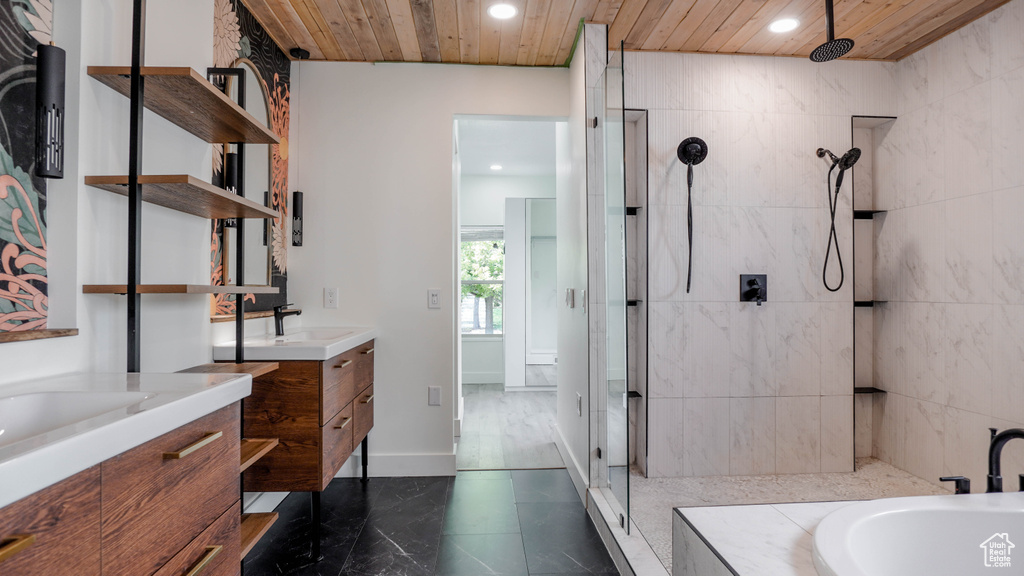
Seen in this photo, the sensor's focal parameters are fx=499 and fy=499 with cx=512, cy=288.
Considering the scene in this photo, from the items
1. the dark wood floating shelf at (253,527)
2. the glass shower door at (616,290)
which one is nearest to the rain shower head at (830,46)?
the glass shower door at (616,290)

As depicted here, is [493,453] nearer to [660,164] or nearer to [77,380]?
[660,164]

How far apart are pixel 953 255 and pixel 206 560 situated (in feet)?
10.4

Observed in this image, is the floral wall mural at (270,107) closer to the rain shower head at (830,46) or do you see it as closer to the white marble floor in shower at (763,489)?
the white marble floor in shower at (763,489)

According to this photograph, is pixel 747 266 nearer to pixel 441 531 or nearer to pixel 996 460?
pixel 996 460

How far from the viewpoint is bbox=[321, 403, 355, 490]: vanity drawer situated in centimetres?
201

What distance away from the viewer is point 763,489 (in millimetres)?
2477

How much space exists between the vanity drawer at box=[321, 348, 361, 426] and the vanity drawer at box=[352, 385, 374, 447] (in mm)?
101

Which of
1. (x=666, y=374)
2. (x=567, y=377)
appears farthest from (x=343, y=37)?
(x=666, y=374)

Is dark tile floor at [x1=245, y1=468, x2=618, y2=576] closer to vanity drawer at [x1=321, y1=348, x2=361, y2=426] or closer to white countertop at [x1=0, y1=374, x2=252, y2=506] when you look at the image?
vanity drawer at [x1=321, y1=348, x2=361, y2=426]

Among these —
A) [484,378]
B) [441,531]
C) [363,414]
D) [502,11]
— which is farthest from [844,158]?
[484,378]

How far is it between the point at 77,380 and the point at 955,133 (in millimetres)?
3549

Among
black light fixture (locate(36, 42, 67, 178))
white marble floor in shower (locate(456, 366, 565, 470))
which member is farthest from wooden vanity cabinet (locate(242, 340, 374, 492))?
white marble floor in shower (locate(456, 366, 565, 470))

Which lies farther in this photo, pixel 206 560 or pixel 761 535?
pixel 761 535

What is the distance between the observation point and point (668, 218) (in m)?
2.66
